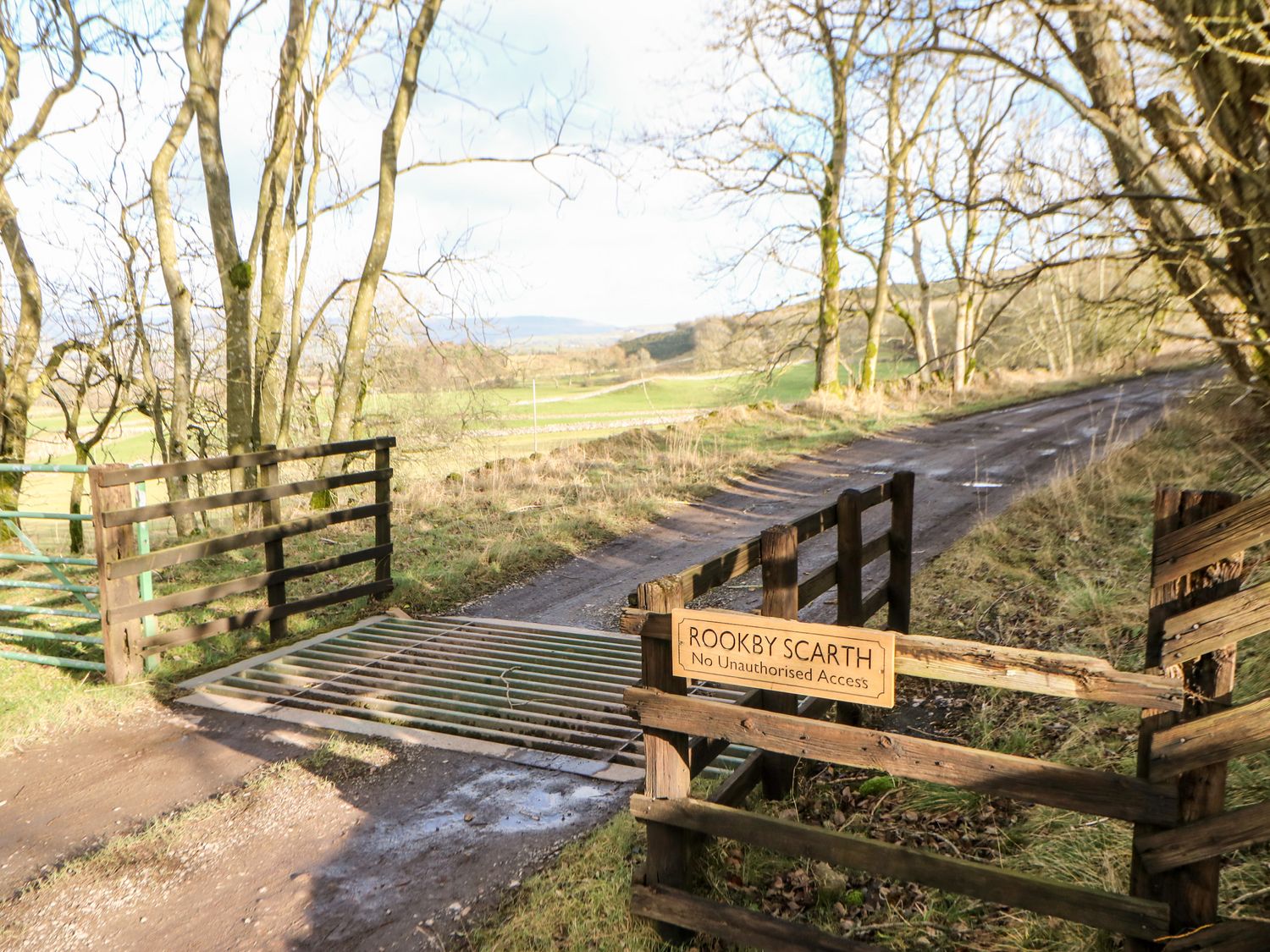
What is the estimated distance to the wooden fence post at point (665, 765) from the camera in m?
3.53

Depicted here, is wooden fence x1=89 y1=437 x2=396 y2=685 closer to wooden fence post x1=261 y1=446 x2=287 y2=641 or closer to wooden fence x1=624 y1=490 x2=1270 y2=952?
wooden fence post x1=261 y1=446 x2=287 y2=641

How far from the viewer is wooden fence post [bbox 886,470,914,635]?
612cm

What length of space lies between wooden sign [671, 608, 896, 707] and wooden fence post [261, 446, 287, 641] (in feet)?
16.4

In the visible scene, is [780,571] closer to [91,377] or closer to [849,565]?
[849,565]

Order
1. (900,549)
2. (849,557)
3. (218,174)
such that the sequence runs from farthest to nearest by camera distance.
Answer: (218,174)
(900,549)
(849,557)

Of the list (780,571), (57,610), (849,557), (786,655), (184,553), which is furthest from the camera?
(184,553)

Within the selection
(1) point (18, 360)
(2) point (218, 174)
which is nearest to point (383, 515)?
(2) point (218, 174)

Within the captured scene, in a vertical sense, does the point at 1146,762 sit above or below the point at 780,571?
below

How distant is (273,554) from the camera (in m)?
7.39

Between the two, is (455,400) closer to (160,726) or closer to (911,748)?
(160,726)

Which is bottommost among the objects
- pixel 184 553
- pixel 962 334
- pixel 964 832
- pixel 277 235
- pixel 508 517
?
pixel 964 832

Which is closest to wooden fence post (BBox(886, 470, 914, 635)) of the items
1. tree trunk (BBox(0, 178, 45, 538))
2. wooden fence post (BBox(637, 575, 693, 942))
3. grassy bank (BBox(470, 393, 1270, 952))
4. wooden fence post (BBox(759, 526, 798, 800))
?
grassy bank (BBox(470, 393, 1270, 952))

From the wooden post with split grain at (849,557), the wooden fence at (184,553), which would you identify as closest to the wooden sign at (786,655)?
the wooden post with split grain at (849,557)

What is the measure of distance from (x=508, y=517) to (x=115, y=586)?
5.96 m
